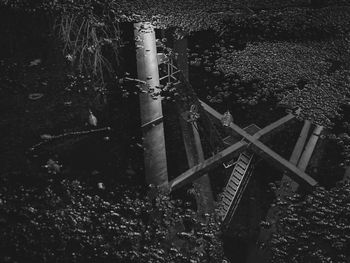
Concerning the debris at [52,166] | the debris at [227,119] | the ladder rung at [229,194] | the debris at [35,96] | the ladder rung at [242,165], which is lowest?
the ladder rung at [229,194]

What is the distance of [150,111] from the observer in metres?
3.29

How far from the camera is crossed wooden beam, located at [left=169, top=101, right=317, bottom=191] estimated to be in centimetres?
277

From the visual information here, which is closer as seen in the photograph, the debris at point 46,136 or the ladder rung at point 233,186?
the ladder rung at point 233,186

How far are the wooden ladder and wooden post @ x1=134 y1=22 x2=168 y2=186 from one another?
39 cm

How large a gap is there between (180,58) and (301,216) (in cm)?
191

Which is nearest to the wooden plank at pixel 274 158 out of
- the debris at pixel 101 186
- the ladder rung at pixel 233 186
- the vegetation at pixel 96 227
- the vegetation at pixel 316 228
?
the vegetation at pixel 316 228

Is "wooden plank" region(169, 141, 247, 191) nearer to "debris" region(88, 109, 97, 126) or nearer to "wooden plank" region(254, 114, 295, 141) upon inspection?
"wooden plank" region(254, 114, 295, 141)

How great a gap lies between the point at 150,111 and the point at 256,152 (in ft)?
2.79

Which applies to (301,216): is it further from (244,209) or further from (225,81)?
(225,81)

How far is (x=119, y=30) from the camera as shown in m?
4.32

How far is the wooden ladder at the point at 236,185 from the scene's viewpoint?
257 cm

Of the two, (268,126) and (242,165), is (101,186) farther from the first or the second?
(268,126)

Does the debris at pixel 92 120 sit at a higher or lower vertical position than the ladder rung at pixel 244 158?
higher

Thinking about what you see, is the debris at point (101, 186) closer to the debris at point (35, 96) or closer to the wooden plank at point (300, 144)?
the debris at point (35, 96)
